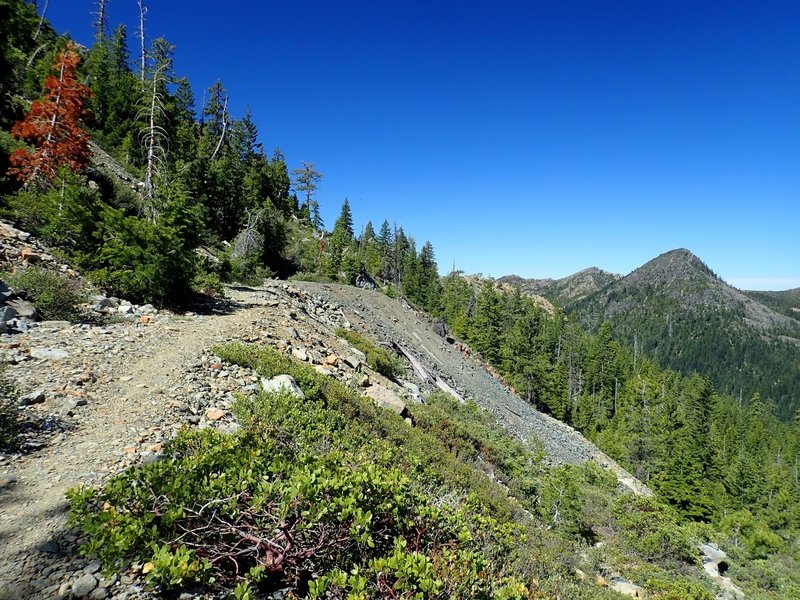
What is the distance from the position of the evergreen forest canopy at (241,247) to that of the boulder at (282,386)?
4.59 m

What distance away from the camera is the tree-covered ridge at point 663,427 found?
88.1 ft

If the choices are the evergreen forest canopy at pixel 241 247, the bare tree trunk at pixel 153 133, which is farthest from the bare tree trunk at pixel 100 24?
the bare tree trunk at pixel 153 133

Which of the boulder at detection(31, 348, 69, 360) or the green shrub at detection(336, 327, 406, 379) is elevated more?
the boulder at detection(31, 348, 69, 360)

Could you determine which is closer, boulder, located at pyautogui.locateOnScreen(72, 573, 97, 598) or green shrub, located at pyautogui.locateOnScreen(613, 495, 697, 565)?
boulder, located at pyautogui.locateOnScreen(72, 573, 97, 598)

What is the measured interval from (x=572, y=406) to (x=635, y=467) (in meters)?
17.3

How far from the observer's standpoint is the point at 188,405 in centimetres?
619

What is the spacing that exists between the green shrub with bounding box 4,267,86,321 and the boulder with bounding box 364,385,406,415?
714 cm

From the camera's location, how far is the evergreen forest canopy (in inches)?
456

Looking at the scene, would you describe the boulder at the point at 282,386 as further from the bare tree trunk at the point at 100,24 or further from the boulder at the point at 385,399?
the bare tree trunk at the point at 100,24

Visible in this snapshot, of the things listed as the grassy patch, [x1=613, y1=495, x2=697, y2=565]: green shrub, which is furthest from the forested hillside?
[x1=613, y1=495, x2=697, y2=565]: green shrub

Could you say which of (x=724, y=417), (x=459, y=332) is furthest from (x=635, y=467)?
(x=724, y=417)

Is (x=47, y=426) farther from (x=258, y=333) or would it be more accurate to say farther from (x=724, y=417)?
(x=724, y=417)

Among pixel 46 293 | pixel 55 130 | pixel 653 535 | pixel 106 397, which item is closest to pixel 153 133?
pixel 55 130

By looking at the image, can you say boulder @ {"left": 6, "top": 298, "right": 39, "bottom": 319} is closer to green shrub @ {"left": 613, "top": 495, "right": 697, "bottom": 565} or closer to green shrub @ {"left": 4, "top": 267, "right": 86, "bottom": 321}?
green shrub @ {"left": 4, "top": 267, "right": 86, "bottom": 321}
